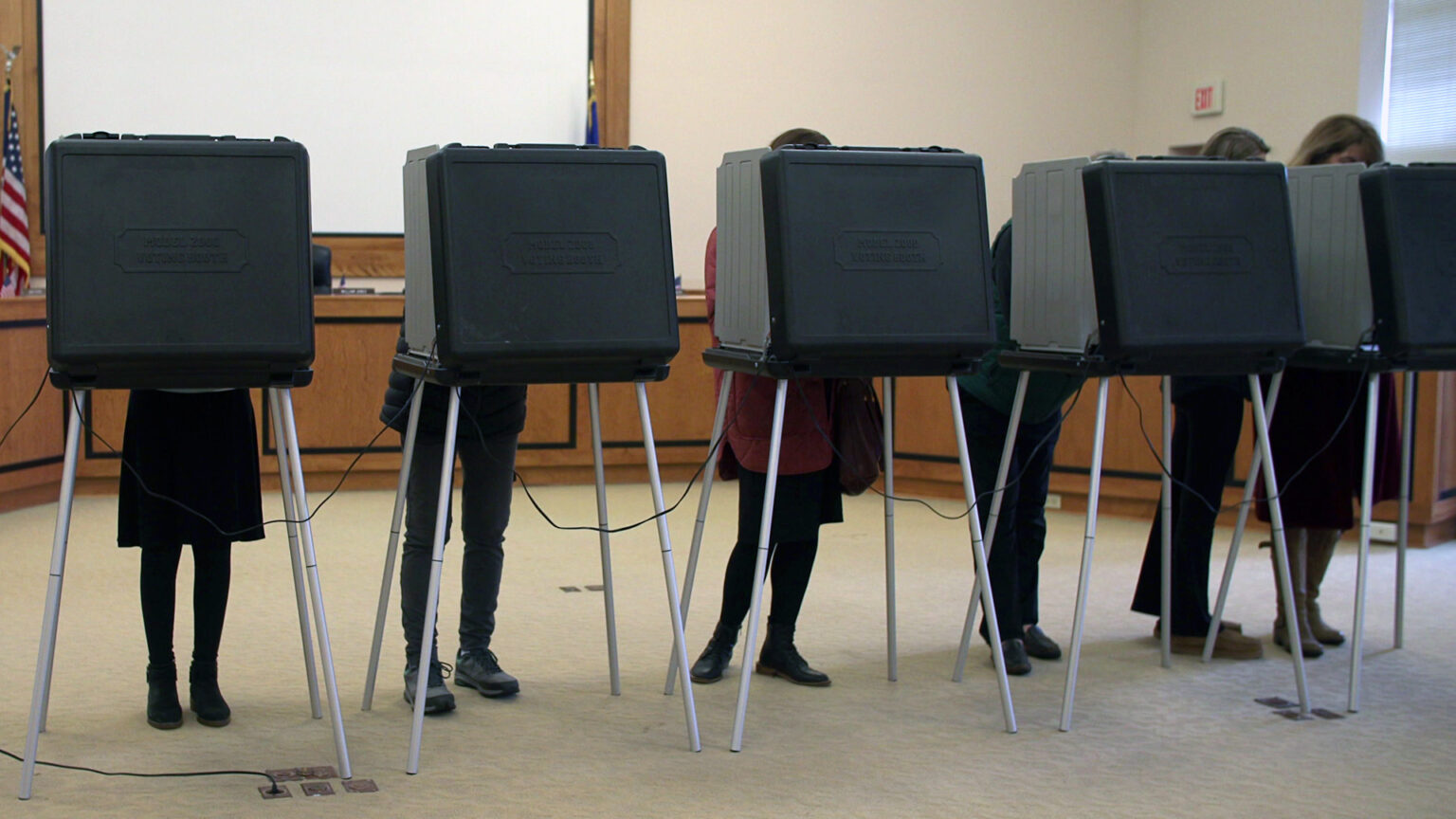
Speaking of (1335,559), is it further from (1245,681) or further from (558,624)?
(558,624)

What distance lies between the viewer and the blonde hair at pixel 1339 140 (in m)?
3.57

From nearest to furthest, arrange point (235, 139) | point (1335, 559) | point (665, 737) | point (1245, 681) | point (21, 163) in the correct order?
point (235, 139) < point (665, 737) < point (1245, 681) < point (1335, 559) < point (21, 163)

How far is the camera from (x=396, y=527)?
9.75 feet

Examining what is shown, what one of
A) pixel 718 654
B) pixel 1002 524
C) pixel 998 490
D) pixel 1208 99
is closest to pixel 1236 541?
pixel 1002 524

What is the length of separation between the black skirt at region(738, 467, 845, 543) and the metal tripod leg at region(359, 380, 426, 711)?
0.77 meters

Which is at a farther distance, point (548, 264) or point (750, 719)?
point (750, 719)

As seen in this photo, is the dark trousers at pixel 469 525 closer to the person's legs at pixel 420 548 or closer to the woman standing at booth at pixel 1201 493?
Answer: the person's legs at pixel 420 548

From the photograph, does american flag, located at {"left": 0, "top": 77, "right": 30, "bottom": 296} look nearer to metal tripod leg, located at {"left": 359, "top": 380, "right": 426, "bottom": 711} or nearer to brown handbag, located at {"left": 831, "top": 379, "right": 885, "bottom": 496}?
metal tripod leg, located at {"left": 359, "top": 380, "right": 426, "bottom": 711}

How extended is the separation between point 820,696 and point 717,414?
27.3 inches

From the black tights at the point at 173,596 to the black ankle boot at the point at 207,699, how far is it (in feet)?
0.06

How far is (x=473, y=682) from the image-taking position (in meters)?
3.18

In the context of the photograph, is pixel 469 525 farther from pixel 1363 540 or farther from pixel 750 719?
pixel 1363 540

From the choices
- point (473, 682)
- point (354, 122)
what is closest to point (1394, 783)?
point (473, 682)

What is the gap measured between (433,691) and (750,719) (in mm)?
682
